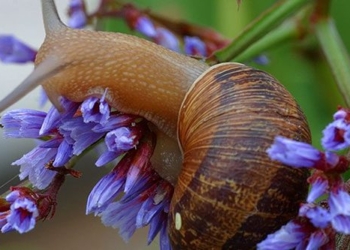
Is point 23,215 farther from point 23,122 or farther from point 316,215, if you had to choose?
point 316,215

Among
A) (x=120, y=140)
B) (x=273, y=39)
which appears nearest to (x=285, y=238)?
(x=120, y=140)

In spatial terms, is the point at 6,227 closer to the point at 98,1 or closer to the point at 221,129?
the point at 221,129

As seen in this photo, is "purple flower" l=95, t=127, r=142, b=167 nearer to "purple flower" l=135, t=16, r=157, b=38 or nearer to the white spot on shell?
the white spot on shell

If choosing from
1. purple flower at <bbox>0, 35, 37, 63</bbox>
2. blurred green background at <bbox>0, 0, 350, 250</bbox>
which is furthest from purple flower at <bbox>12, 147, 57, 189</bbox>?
blurred green background at <bbox>0, 0, 350, 250</bbox>

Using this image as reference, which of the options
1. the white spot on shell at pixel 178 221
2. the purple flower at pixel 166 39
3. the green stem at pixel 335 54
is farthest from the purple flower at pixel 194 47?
the white spot on shell at pixel 178 221

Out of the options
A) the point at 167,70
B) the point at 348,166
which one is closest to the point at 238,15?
the point at 167,70

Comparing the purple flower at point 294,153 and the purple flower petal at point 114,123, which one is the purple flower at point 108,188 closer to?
the purple flower petal at point 114,123
